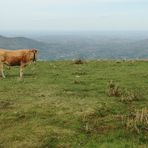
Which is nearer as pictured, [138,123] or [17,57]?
[138,123]

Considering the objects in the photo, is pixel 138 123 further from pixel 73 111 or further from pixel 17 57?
pixel 17 57

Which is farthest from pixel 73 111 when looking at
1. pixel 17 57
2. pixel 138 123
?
pixel 17 57

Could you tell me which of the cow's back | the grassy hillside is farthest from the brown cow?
the grassy hillside

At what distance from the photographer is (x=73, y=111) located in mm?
15961

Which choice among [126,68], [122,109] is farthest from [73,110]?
[126,68]

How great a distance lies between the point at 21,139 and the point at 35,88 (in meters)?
7.49

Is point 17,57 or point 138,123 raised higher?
point 17,57

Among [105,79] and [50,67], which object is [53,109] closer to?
[105,79]

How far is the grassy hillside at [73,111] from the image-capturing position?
13242 mm

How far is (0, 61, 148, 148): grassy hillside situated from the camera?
13.2 m

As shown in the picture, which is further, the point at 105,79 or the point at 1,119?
the point at 105,79

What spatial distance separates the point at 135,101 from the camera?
1758cm

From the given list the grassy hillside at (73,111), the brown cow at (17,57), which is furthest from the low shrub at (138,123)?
the brown cow at (17,57)

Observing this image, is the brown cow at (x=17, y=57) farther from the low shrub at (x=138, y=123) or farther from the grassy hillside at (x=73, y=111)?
the low shrub at (x=138, y=123)
